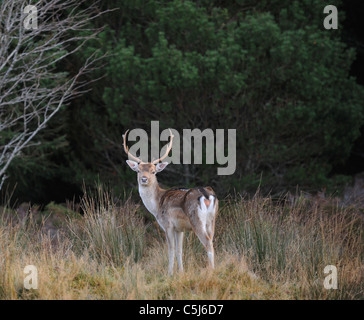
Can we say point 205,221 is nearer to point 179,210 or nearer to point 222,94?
point 179,210

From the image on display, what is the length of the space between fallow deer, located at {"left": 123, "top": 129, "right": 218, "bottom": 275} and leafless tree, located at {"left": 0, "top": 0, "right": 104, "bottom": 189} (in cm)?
347

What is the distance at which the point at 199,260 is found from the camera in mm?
9305

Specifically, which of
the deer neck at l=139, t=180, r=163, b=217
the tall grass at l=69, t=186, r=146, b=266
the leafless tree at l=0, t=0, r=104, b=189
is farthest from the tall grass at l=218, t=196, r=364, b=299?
the leafless tree at l=0, t=0, r=104, b=189

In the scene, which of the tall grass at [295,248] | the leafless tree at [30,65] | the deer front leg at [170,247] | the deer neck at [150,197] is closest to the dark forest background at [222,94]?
the leafless tree at [30,65]

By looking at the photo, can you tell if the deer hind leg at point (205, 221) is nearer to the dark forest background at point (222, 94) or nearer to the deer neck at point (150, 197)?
the deer neck at point (150, 197)

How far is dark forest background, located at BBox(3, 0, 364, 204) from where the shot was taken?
14.6 metres

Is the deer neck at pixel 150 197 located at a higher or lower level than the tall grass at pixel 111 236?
higher

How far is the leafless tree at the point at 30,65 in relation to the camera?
12.3 meters

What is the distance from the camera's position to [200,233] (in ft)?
27.6

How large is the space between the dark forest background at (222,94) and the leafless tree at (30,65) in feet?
2.00

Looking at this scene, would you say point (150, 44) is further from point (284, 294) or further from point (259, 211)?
point (284, 294)

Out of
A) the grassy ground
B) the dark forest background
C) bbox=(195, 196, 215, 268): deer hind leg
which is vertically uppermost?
the dark forest background

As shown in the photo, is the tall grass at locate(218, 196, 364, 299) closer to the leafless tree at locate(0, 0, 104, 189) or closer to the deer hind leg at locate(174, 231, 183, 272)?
the deer hind leg at locate(174, 231, 183, 272)

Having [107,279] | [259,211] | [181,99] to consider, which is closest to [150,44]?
[181,99]
